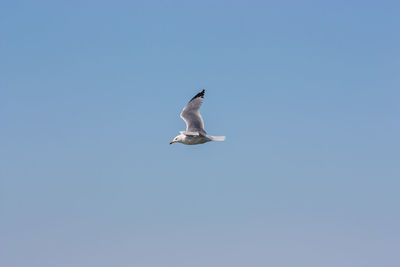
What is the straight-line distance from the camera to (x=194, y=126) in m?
27.1

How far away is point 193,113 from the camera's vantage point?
2931 centimetres

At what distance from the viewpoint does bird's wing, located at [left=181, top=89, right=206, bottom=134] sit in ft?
88.0

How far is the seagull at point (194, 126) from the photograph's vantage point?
2550 centimetres

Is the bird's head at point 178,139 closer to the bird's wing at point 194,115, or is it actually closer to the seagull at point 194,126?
the seagull at point 194,126

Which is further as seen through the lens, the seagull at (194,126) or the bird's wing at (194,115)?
the bird's wing at (194,115)

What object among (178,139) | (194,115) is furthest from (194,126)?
(194,115)

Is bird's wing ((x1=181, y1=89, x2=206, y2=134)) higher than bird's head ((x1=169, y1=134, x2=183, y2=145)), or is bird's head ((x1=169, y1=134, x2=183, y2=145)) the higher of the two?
bird's wing ((x1=181, y1=89, x2=206, y2=134))

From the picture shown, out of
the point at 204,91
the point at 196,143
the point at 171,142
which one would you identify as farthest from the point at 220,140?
the point at 204,91

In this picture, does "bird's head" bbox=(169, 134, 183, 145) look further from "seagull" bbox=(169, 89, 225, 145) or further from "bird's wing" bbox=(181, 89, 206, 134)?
"bird's wing" bbox=(181, 89, 206, 134)

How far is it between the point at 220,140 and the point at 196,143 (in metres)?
1.62

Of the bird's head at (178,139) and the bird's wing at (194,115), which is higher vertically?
the bird's wing at (194,115)

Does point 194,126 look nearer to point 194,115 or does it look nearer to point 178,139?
point 178,139

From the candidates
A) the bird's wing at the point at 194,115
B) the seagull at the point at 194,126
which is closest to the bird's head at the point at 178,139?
the seagull at the point at 194,126

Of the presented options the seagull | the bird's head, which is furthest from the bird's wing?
the bird's head
